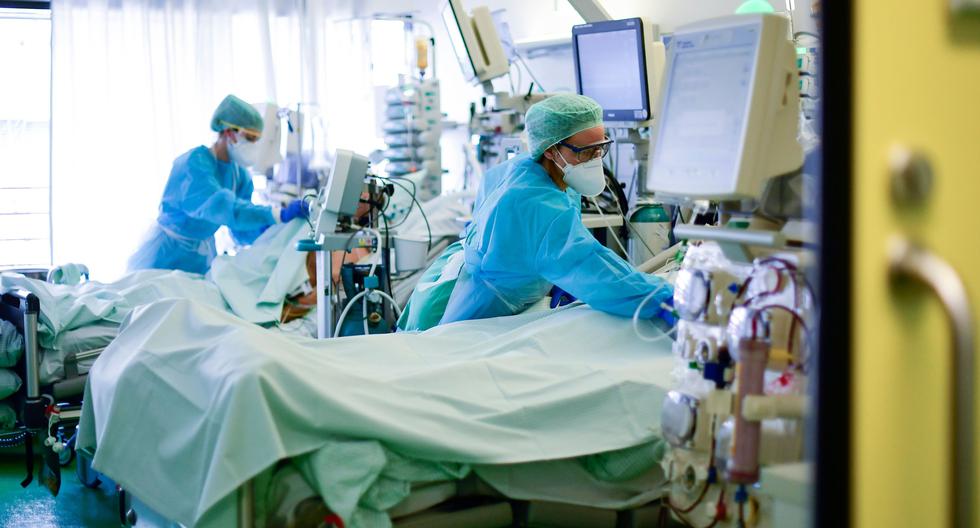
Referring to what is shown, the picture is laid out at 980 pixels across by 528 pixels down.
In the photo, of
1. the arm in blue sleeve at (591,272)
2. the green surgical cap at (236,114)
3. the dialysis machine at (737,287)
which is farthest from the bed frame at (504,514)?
the green surgical cap at (236,114)

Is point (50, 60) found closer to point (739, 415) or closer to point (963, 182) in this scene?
point (739, 415)

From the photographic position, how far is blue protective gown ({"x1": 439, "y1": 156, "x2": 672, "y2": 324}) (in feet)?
10.3

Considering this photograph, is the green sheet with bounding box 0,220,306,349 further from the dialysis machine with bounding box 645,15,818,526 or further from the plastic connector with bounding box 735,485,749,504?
the plastic connector with bounding box 735,485,749,504

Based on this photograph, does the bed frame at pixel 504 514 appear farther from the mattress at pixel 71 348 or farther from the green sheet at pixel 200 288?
the green sheet at pixel 200 288

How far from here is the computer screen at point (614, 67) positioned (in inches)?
172

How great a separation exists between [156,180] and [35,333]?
2.95m

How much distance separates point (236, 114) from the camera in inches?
222

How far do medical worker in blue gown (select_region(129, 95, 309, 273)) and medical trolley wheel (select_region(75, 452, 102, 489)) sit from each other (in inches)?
67.4

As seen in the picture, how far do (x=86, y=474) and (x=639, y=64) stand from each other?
2.90 meters

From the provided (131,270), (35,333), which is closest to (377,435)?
(35,333)

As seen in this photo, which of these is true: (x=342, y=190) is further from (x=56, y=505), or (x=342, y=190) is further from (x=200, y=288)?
(x=56, y=505)

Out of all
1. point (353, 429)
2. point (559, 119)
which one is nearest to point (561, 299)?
point (559, 119)

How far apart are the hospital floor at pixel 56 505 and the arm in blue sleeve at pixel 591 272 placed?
197 cm

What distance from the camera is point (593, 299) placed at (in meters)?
3.19
